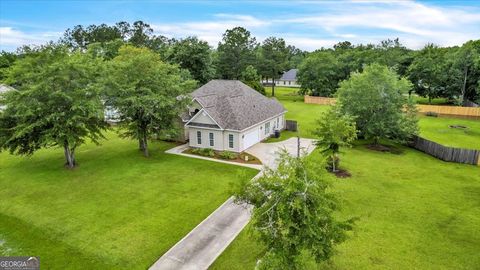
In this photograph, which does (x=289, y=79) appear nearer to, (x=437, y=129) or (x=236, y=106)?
(x=437, y=129)

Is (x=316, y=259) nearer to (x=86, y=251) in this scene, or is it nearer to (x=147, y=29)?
(x=86, y=251)

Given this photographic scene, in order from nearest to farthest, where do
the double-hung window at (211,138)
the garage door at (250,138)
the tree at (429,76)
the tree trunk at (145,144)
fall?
the tree trunk at (145,144), the double-hung window at (211,138), the garage door at (250,138), the tree at (429,76)

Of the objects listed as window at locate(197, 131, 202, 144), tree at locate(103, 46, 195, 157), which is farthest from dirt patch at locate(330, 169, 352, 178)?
tree at locate(103, 46, 195, 157)

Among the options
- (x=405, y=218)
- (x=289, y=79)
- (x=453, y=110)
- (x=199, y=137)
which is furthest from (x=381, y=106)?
(x=289, y=79)

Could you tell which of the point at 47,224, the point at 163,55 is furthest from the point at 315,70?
the point at 47,224

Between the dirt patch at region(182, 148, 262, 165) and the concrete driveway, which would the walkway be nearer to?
the dirt patch at region(182, 148, 262, 165)

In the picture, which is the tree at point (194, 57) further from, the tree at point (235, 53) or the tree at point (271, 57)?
the tree at point (271, 57)

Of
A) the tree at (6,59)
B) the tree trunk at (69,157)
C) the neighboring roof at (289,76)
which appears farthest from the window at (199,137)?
Answer: the neighboring roof at (289,76)
